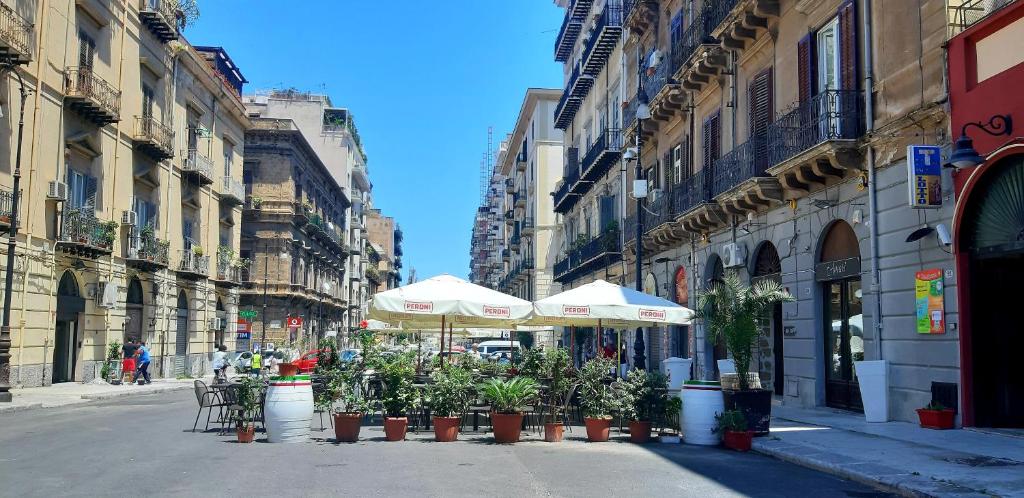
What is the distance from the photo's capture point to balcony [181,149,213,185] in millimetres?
35469

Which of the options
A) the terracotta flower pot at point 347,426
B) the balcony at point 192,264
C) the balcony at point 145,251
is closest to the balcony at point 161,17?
the balcony at point 145,251

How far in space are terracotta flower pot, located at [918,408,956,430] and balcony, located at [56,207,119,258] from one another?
22.2m

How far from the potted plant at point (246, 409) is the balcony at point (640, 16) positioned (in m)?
20.6

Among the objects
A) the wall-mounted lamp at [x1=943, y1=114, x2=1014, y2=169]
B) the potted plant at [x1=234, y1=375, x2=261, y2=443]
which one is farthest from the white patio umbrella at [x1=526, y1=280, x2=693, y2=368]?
the wall-mounted lamp at [x1=943, y1=114, x2=1014, y2=169]

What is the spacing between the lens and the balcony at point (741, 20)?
19.1 m

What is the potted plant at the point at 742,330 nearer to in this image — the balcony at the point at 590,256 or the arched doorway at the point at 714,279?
the arched doorway at the point at 714,279

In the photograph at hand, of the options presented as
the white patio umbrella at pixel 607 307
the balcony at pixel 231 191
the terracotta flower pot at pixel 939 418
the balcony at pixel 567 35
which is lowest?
the terracotta flower pot at pixel 939 418

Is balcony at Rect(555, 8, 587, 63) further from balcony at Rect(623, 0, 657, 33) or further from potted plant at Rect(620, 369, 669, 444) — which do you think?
potted plant at Rect(620, 369, 669, 444)

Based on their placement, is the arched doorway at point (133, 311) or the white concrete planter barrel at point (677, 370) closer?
the white concrete planter barrel at point (677, 370)

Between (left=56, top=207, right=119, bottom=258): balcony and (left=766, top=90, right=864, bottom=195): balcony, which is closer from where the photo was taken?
(left=766, top=90, right=864, bottom=195): balcony

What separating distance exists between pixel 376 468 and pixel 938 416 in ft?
27.1

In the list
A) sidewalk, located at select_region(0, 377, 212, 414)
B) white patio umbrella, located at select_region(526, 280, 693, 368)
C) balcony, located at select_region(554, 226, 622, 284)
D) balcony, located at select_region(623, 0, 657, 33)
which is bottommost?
sidewalk, located at select_region(0, 377, 212, 414)

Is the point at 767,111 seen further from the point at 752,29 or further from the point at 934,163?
the point at 934,163

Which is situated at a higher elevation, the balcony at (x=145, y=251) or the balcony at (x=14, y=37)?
the balcony at (x=14, y=37)
